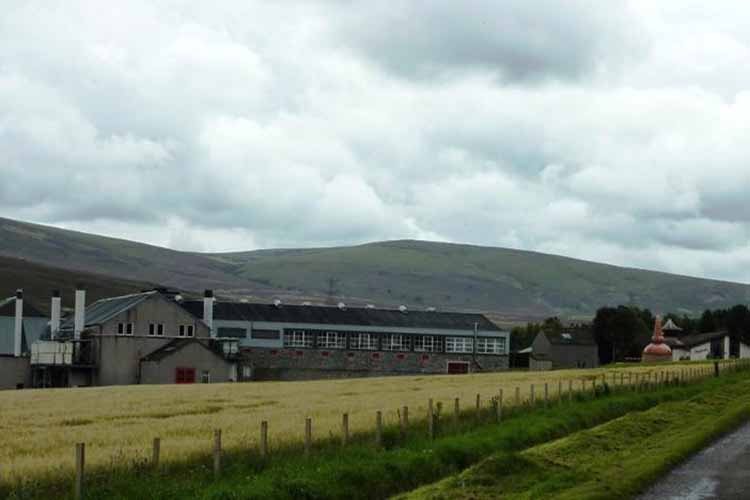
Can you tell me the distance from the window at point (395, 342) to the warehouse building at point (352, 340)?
117mm

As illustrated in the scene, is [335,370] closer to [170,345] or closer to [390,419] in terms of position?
[170,345]

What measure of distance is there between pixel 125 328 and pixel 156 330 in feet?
11.1

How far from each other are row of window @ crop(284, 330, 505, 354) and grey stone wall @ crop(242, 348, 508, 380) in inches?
46.7

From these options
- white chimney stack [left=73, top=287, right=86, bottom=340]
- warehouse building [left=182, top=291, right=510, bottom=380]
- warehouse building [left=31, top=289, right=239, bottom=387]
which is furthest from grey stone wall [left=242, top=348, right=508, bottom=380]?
white chimney stack [left=73, top=287, right=86, bottom=340]

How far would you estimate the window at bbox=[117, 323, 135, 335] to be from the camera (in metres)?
110

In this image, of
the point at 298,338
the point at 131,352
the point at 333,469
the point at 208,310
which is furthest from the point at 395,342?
the point at 333,469

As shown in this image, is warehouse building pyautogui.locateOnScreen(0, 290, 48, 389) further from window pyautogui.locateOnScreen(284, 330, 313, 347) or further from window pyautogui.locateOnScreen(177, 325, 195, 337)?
window pyautogui.locateOnScreen(284, 330, 313, 347)

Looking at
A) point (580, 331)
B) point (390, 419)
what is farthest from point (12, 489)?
point (580, 331)

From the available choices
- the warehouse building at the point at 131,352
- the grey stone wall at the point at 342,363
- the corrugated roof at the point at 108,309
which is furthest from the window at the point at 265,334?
the warehouse building at the point at 131,352

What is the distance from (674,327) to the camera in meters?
195

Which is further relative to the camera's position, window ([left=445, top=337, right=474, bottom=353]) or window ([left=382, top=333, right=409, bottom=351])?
window ([left=445, top=337, right=474, bottom=353])

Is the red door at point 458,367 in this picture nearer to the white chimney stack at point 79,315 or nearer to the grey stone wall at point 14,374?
the white chimney stack at point 79,315

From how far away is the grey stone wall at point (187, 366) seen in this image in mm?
107500

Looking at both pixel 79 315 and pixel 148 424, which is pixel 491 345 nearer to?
pixel 79 315
